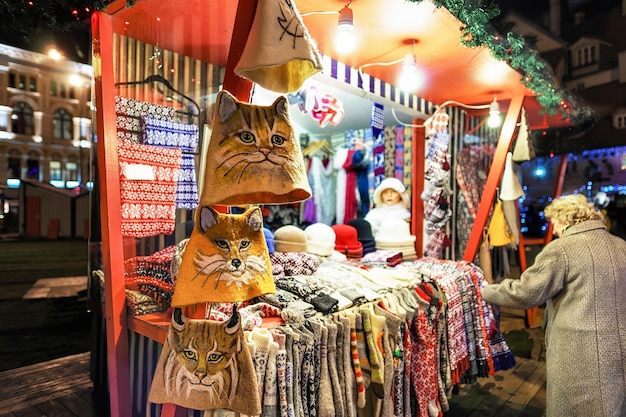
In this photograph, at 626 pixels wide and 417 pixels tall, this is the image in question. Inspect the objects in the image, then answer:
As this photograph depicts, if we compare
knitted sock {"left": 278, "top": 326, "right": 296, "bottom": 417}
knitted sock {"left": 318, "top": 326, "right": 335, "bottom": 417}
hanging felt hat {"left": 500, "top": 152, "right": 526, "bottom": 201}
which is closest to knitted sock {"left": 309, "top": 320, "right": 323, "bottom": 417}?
knitted sock {"left": 318, "top": 326, "right": 335, "bottom": 417}

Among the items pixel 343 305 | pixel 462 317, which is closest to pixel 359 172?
pixel 462 317

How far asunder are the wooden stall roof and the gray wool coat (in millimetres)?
1592

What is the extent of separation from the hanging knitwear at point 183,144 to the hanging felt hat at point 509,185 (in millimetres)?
3603

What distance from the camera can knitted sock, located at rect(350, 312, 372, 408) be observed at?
2158mm

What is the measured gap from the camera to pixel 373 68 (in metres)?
3.62

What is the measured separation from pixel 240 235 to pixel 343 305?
0.97 meters

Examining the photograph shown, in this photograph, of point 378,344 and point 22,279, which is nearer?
point 378,344

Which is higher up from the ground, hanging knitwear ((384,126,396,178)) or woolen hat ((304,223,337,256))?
hanging knitwear ((384,126,396,178))

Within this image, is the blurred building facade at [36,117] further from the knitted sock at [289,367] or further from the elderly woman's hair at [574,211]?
the elderly woman's hair at [574,211]

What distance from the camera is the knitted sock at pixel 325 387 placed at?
196 centimetres

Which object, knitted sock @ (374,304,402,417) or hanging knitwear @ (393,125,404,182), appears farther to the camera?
hanging knitwear @ (393,125,404,182)

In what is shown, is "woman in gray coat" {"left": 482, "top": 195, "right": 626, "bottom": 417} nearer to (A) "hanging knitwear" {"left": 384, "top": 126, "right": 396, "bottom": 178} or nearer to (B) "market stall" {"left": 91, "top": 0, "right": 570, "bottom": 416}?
(B) "market stall" {"left": 91, "top": 0, "right": 570, "bottom": 416}

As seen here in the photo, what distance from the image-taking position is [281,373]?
1.79 m

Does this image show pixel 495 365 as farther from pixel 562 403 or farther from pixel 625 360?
pixel 625 360
